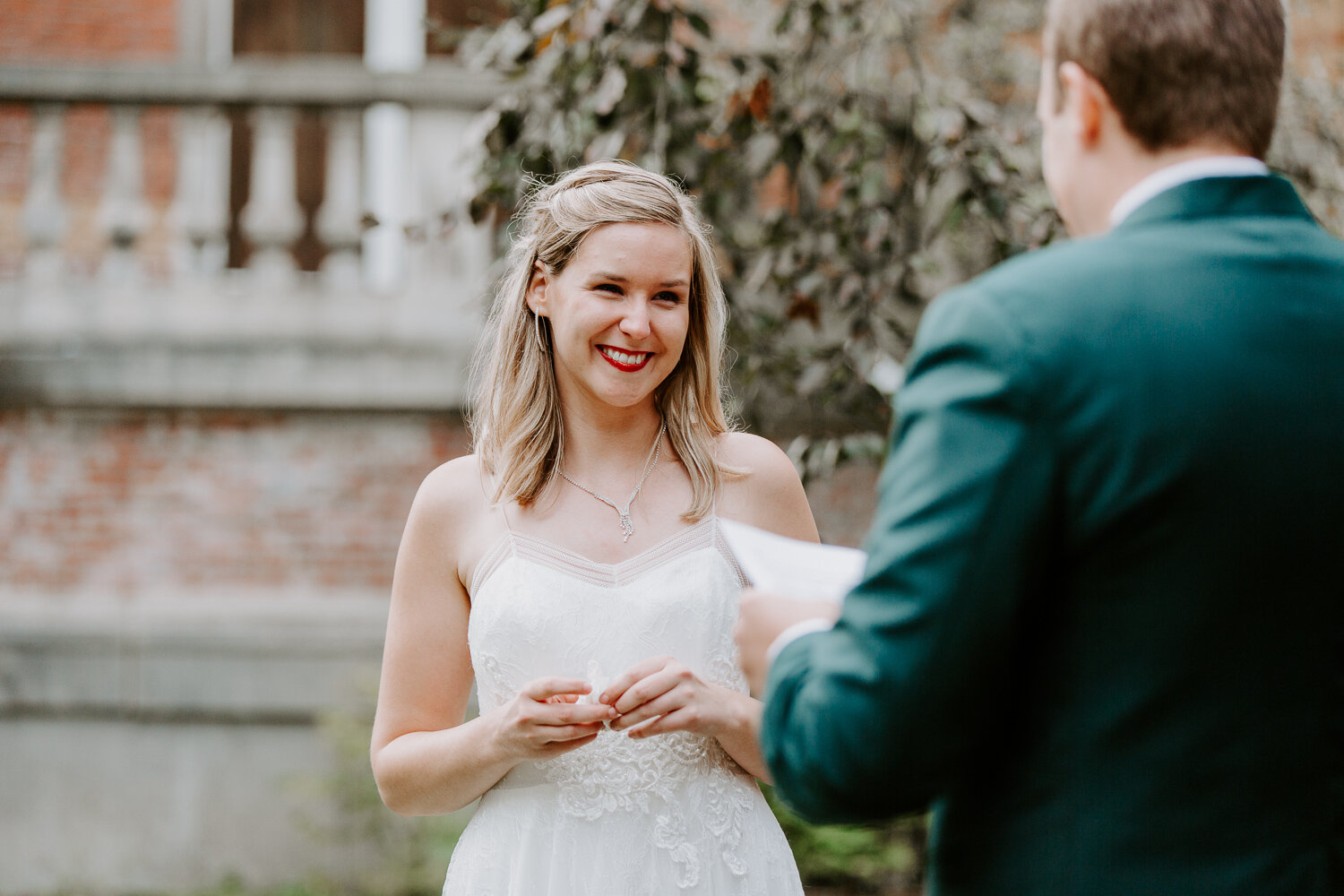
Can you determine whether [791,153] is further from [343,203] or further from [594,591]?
[594,591]

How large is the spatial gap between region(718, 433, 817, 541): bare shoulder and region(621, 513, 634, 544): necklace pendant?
0.18 meters

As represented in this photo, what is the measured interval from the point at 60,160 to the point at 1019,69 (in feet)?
16.2

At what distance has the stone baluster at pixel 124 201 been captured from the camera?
5734 mm

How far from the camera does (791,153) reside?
4.36 metres

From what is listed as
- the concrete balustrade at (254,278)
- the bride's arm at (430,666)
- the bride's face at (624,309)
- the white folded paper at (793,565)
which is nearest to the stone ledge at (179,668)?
the concrete balustrade at (254,278)

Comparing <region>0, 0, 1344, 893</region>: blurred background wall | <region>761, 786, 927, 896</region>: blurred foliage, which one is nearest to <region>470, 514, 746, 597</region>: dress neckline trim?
<region>761, 786, 927, 896</region>: blurred foliage

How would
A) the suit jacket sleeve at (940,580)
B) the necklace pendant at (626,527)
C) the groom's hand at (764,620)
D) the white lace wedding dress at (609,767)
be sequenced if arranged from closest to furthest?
the suit jacket sleeve at (940,580) → the groom's hand at (764,620) → the white lace wedding dress at (609,767) → the necklace pendant at (626,527)

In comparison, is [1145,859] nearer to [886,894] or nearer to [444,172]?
[886,894]

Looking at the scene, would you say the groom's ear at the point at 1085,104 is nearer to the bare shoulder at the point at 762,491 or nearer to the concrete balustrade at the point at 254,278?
the bare shoulder at the point at 762,491

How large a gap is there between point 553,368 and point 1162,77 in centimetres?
146

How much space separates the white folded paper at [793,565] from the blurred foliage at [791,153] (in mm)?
2156

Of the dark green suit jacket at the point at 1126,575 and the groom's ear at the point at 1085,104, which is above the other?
the groom's ear at the point at 1085,104

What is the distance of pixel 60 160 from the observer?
5809mm

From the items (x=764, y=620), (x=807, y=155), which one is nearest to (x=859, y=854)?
(x=807, y=155)
